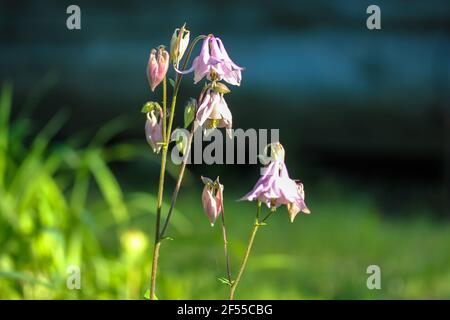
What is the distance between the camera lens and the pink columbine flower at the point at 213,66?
1.41 meters

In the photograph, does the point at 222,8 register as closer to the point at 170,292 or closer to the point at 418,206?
the point at 418,206

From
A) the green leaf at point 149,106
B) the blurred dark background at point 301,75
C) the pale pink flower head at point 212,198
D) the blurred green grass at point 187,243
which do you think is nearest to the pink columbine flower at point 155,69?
the green leaf at point 149,106

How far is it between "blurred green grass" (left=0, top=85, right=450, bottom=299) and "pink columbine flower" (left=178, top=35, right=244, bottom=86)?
0.49 meters

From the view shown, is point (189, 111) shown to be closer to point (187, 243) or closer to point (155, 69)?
point (155, 69)

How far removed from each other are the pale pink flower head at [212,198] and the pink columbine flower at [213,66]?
0.53 ft

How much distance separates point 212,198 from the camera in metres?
1.46

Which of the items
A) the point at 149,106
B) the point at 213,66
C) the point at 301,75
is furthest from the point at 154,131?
the point at 301,75

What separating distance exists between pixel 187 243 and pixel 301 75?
1.78 meters

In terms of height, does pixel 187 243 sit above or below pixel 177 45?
below

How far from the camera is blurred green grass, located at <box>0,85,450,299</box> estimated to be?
238cm

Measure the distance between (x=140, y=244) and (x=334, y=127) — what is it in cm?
177

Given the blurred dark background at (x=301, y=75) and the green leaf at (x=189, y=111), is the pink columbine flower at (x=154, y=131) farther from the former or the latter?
the blurred dark background at (x=301, y=75)

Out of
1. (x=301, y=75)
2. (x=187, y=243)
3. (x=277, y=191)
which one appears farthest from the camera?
(x=301, y=75)
